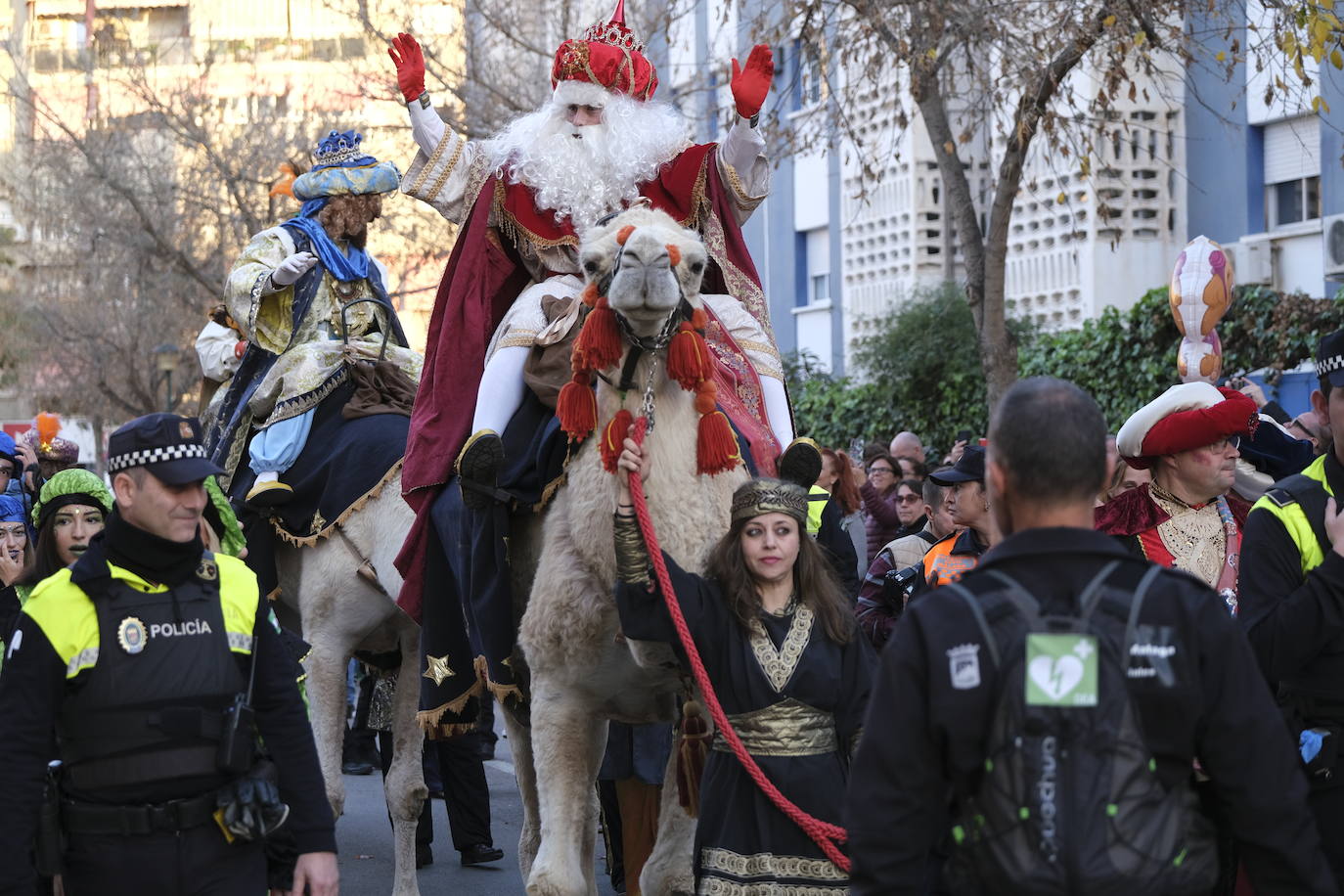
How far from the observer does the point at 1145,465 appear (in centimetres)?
591

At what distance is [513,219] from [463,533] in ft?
4.10

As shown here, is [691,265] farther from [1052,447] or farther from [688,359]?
[1052,447]

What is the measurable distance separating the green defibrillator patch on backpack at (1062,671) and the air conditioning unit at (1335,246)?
42.7 ft

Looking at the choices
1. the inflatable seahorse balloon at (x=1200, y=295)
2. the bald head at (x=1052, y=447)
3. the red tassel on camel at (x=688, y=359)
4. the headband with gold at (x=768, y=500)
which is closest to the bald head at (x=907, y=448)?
the inflatable seahorse balloon at (x=1200, y=295)

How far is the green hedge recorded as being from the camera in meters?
15.5

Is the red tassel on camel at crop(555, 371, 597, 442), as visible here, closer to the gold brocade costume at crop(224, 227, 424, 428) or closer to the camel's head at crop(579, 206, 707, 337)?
the camel's head at crop(579, 206, 707, 337)

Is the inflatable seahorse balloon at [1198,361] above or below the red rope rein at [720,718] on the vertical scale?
above

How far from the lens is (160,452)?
459cm

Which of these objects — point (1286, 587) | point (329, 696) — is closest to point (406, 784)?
point (329, 696)

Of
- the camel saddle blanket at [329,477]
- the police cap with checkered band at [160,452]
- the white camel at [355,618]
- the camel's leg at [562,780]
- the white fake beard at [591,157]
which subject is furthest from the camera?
the camel saddle blanket at [329,477]

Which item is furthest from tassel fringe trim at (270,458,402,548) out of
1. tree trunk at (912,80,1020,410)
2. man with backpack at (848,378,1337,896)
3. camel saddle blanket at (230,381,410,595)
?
man with backpack at (848,378,1337,896)

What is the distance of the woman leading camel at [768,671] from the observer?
514cm

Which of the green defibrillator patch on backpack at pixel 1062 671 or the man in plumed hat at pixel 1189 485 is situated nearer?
the green defibrillator patch on backpack at pixel 1062 671

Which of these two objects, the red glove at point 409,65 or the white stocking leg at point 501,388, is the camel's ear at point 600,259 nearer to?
the white stocking leg at point 501,388
